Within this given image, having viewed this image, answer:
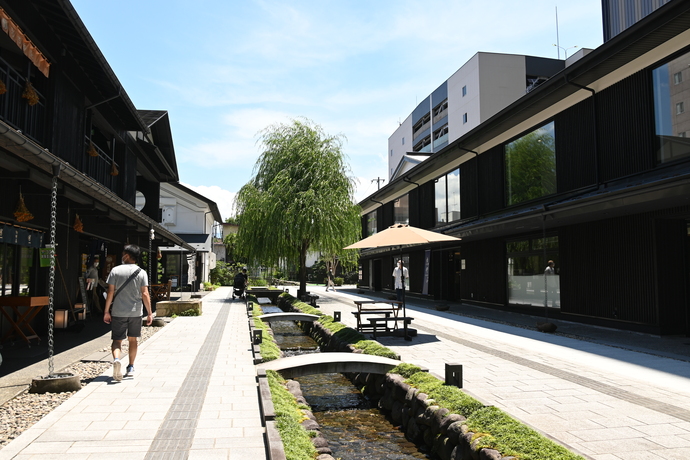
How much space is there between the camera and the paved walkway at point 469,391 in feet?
13.8

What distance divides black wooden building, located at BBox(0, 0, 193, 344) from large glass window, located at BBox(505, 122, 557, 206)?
11.3 metres

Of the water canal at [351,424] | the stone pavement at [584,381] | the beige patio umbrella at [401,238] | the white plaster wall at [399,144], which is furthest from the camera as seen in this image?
the white plaster wall at [399,144]

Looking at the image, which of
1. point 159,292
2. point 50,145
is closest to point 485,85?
point 159,292

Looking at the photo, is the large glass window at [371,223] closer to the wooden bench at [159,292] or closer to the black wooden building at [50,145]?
the wooden bench at [159,292]

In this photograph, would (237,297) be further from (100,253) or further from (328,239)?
(100,253)

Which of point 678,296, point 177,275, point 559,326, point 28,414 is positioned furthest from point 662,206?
point 177,275

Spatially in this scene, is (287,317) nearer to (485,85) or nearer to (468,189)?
(468,189)

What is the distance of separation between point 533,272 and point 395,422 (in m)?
10.4

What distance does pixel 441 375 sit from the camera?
7035mm

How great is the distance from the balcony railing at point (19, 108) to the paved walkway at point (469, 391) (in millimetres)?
4587

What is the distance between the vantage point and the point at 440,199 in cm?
2333

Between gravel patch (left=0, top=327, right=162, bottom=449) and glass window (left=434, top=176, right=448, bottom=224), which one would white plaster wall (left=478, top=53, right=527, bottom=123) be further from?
gravel patch (left=0, top=327, right=162, bottom=449)

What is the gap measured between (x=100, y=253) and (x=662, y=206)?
47.0 ft

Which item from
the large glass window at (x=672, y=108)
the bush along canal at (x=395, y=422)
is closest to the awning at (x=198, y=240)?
the bush along canal at (x=395, y=422)
